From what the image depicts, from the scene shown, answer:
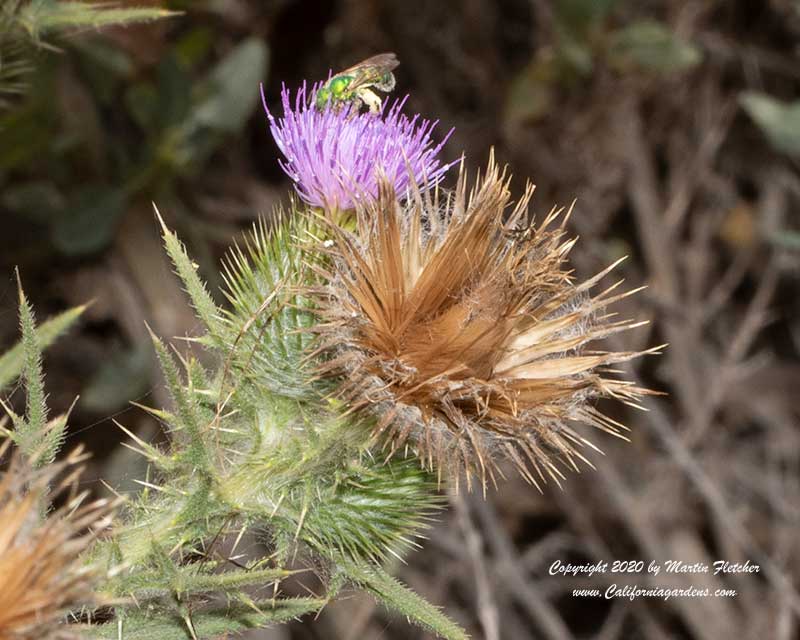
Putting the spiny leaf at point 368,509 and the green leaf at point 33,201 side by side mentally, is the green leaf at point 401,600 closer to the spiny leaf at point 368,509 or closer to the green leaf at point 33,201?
the spiny leaf at point 368,509

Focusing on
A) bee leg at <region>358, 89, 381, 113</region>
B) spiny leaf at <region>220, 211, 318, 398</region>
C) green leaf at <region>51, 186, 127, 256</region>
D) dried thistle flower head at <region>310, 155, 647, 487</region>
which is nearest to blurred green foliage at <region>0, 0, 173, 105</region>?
bee leg at <region>358, 89, 381, 113</region>

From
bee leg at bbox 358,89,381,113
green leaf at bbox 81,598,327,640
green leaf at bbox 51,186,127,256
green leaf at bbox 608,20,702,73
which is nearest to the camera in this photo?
green leaf at bbox 81,598,327,640

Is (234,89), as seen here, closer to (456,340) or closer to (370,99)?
(370,99)

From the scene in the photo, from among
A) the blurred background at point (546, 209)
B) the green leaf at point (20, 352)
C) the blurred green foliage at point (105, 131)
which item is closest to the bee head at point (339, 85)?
the green leaf at point (20, 352)

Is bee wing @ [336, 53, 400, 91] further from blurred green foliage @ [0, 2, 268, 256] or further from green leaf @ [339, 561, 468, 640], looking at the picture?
blurred green foliage @ [0, 2, 268, 256]

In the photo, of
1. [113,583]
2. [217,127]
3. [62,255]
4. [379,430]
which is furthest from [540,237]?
[62,255]
